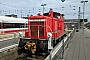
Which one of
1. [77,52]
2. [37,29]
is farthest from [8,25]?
[77,52]

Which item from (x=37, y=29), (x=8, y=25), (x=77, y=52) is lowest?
(x=77, y=52)

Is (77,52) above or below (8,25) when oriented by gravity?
below

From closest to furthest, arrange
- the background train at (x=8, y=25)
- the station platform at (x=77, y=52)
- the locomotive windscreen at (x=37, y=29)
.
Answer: the station platform at (x=77, y=52) < the locomotive windscreen at (x=37, y=29) < the background train at (x=8, y=25)

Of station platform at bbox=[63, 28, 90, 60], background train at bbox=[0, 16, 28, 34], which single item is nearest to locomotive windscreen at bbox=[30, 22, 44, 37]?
station platform at bbox=[63, 28, 90, 60]

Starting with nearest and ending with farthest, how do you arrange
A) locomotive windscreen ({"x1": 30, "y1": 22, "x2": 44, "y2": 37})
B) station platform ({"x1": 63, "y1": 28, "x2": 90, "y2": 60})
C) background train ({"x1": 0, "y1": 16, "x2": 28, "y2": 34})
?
station platform ({"x1": 63, "y1": 28, "x2": 90, "y2": 60}), locomotive windscreen ({"x1": 30, "y1": 22, "x2": 44, "y2": 37}), background train ({"x1": 0, "y1": 16, "x2": 28, "y2": 34})

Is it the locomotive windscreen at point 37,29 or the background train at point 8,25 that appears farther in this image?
the background train at point 8,25

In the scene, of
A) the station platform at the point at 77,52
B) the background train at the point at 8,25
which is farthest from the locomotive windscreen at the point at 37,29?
the background train at the point at 8,25

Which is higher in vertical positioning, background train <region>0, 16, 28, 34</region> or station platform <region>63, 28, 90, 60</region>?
background train <region>0, 16, 28, 34</region>

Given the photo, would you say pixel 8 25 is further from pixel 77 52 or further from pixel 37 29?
pixel 77 52

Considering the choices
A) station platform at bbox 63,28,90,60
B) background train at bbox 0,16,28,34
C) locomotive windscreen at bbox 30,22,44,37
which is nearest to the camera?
station platform at bbox 63,28,90,60

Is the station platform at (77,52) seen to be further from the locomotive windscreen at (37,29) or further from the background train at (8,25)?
the background train at (8,25)

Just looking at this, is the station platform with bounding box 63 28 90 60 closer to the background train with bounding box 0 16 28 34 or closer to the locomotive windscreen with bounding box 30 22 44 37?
the locomotive windscreen with bounding box 30 22 44 37

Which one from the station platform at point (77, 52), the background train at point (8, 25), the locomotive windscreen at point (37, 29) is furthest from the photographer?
the background train at point (8, 25)

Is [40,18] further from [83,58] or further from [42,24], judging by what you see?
[83,58]
